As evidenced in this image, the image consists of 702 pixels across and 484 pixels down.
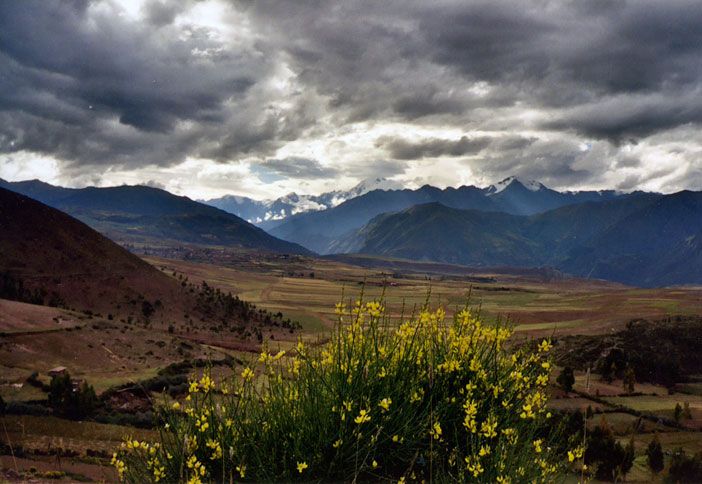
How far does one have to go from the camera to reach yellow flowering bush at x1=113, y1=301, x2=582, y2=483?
6984 mm

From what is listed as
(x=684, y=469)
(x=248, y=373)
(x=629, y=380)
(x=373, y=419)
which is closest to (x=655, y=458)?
(x=684, y=469)

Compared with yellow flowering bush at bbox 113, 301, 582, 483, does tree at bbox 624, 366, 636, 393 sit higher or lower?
lower

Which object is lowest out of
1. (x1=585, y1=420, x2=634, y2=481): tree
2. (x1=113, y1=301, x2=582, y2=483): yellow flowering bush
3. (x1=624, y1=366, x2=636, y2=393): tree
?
(x1=624, y1=366, x2=636, y2=393): tree

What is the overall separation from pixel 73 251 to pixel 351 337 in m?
80.1

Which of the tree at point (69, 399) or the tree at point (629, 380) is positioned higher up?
the tree at point (69, 399)

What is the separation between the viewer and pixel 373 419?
24.0 feet

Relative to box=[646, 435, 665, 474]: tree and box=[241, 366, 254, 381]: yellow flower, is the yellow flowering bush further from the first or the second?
box=[646, 435, 665, 474]: tree

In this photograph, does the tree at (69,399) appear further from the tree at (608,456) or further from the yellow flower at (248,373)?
the tree at (608,456)

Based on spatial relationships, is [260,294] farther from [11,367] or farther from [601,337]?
[11,367]

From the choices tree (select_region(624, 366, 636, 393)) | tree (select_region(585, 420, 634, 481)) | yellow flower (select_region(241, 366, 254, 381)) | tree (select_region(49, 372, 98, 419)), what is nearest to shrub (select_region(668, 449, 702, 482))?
tree (select_region(585, 420, 634, 481))

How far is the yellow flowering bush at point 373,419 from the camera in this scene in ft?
22.9

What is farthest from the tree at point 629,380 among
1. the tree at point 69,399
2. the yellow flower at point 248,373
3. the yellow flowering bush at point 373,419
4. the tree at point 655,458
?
the yellow flower at point 248,373

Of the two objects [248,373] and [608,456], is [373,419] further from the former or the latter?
[608,456]

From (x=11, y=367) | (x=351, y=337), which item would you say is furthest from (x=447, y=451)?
(x=11, y=367)
